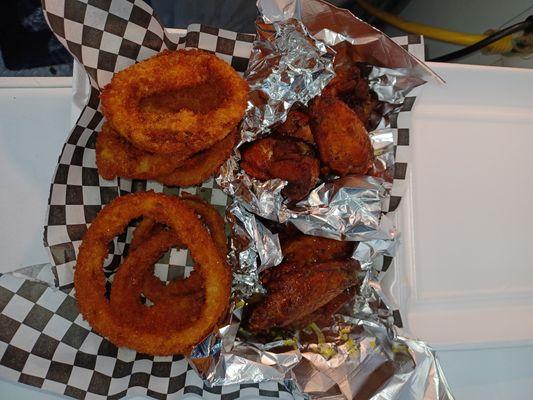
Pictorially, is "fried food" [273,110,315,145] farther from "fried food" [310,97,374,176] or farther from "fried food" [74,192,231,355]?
"fried food" [74,192,231,355]

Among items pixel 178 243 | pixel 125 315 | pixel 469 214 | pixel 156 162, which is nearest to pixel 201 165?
pixel 156 162

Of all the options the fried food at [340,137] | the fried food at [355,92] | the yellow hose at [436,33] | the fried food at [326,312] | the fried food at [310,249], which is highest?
the yellow hose at [436,33]

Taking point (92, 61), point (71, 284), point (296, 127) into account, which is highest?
point (92, 61)

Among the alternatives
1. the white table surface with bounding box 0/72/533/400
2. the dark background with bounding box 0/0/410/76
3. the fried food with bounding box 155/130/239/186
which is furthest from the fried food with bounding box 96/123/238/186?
the dark background with bounding box 0/0/410/76

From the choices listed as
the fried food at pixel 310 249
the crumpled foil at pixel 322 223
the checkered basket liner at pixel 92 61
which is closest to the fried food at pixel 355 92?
the crumpled foil at pixel 322 223

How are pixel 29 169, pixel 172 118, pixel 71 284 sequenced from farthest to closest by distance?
1. pixel 29 169
2. pixel 71 284
3. pixel 172 118

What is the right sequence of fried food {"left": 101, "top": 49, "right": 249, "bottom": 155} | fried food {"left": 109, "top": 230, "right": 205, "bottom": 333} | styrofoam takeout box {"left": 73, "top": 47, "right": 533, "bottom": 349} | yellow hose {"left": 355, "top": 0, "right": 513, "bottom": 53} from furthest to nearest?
1. yellow hose {"left": 355, "top": 0, "right": 513, "bottom": 53}
2. styrofoam takeout box {"left": 73, "top": 47, "right": 533, "bottom": 349}
3. fried food {"left": 109, "top": 230, "right": 205, "bottom": 333}
4. fried food {"left": 101, "top": 49, "right": 249, "bottom": 155}

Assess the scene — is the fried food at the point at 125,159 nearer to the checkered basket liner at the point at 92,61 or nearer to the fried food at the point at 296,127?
the checkered basket liner at the point at 92,61

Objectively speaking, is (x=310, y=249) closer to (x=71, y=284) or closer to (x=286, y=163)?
(x=286, y=163)
